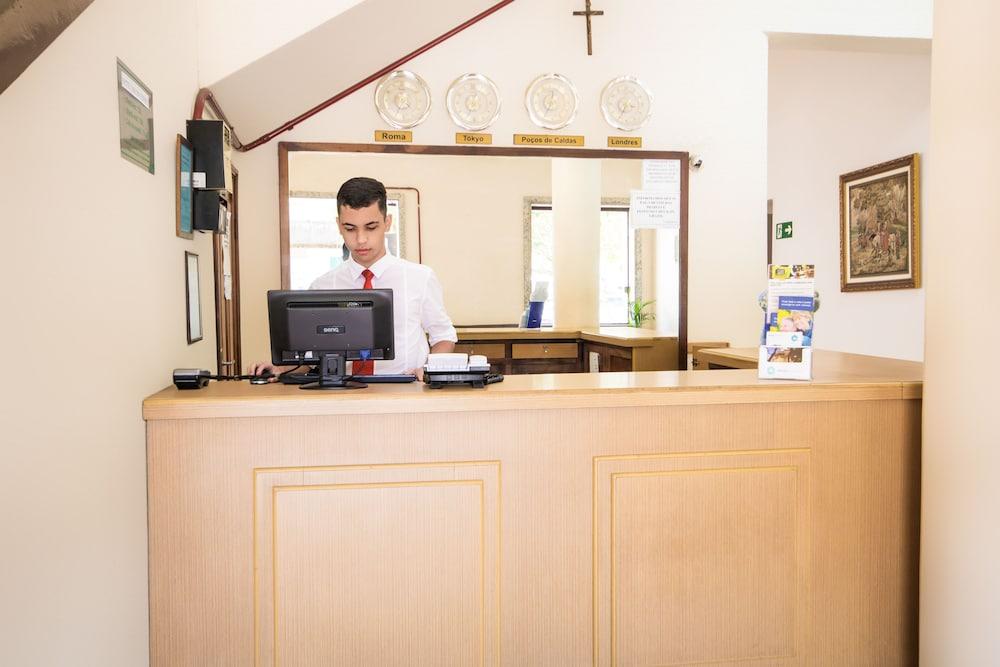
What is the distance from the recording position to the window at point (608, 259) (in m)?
4.23

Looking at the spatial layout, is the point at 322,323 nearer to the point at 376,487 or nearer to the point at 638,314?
the point at 376,487

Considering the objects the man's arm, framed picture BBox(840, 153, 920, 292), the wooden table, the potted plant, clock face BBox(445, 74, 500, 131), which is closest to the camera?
the man's arm

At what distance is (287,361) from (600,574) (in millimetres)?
1155

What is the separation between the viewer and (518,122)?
4.07 meters

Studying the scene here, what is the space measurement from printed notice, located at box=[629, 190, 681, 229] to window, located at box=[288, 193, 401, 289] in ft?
5.40

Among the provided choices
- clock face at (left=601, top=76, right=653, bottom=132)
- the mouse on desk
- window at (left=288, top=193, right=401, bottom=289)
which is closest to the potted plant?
clock face at (left=601, top=76, right=653, bottom=132)

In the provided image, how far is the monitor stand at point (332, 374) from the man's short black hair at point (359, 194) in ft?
2.42

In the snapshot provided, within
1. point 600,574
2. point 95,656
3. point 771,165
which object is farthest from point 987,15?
point 771,165

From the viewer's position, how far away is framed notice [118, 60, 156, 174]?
186cm

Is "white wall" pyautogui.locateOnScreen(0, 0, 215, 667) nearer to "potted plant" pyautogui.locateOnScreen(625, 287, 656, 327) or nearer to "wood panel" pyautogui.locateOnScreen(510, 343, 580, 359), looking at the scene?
"wood panel" pyautogui.locateOnScreen(510, 343, 580, 359)

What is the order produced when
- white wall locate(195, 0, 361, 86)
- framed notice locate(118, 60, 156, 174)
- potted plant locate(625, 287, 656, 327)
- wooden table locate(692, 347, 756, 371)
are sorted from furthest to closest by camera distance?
potted plant locate(625, 287, 656, 327) → wooden table locate(692, 347, 756, 371) → white wall locate(195, 0, 361, 86) → framed notice locate(118, 60, 156, 174)

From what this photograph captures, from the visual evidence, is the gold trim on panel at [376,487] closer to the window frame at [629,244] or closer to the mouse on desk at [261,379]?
the mouse on desk at [261,379]

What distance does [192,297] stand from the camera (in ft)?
8.62

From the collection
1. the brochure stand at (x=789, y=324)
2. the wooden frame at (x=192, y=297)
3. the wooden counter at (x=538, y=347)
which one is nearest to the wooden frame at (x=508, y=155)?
the wooden counter at (x=538, y=347)
